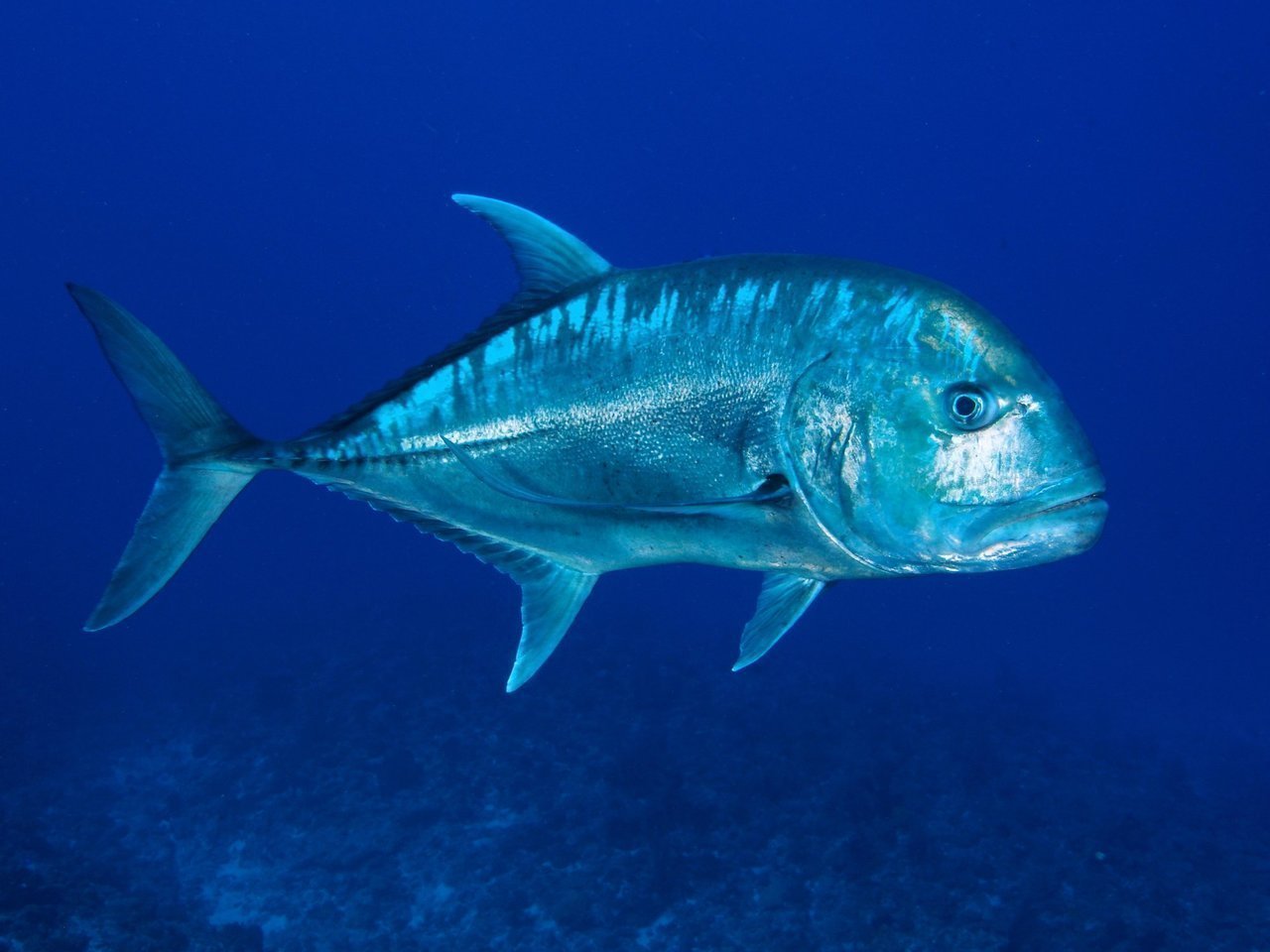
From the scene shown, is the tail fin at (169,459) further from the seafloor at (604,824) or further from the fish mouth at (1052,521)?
the seafloor at (604,824)

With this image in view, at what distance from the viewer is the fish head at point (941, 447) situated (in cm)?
195

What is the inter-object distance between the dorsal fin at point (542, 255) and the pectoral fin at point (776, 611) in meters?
1.16

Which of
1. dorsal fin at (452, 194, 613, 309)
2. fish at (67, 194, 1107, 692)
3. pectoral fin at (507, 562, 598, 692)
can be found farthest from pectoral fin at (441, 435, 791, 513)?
dorsal fin at (452, 194, 613, 309)

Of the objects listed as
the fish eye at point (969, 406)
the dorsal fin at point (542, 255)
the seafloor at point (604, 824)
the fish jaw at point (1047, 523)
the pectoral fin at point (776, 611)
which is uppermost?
the dorsal fin at point (542, 255)

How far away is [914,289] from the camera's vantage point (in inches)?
84.4

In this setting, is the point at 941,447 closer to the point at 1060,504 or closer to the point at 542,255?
the point at 1060,504

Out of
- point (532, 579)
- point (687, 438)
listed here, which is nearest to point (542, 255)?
point (687, 438)

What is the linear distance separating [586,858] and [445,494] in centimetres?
783

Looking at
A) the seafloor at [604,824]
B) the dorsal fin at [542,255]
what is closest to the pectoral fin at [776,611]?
the dorsal fin at [542,255]

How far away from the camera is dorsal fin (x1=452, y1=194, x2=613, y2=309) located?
2.51m

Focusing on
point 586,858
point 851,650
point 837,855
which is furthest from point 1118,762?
point 586,858

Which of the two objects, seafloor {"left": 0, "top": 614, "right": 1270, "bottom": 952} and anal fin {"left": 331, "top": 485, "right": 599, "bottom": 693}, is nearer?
anal fin {"left": 331, "top": 485, "right": 599, "bottom": 693}

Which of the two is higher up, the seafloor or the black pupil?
the black pupil

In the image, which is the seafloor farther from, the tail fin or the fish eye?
the fish eye
